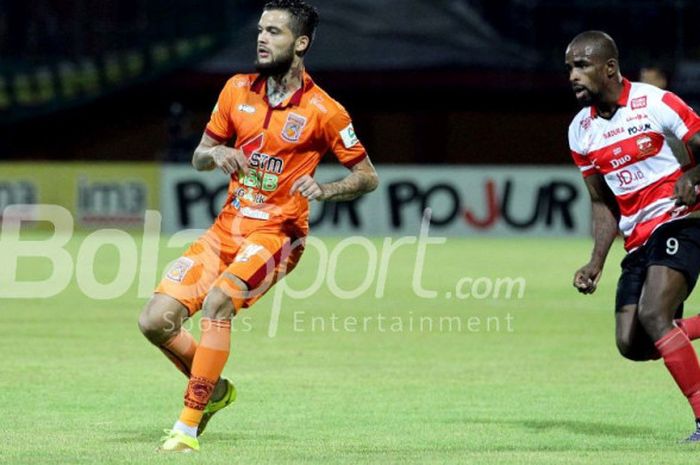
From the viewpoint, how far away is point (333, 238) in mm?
26641

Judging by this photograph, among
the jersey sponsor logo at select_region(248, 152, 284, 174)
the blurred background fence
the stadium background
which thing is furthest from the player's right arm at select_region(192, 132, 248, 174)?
the blurred background fence

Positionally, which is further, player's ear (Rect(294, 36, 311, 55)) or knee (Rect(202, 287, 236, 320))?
player's ear (Rect(294, 36, 311, 55))

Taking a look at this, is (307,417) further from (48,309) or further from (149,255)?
(149,255)

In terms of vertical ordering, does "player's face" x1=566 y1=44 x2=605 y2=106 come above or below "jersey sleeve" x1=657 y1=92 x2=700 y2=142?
above

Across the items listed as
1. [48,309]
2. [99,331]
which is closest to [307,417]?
[99,331]

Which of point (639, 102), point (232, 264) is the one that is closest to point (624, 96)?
point (639, 102)

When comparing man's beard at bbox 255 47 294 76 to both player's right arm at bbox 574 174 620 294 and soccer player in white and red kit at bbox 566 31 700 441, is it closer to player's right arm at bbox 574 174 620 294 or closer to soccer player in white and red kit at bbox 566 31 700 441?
soccer player in white and red kit at bbox 566 31 700 441

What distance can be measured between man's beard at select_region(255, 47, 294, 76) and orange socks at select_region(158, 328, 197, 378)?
57.4 inches

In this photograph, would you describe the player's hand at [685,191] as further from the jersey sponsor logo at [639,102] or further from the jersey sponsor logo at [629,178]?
the jersey sponsor logo at [639,102]

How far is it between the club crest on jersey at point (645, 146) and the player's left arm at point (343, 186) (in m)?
1.43

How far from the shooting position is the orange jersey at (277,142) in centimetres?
802

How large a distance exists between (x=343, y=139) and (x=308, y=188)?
2.10 ft

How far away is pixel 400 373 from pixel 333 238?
51.3 ft

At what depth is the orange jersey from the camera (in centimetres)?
802
